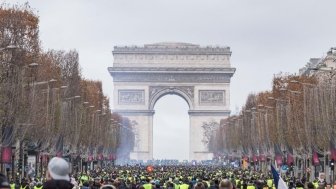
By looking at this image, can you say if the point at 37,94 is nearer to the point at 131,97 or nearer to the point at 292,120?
the point at 292,120

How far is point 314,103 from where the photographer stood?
6944 cm

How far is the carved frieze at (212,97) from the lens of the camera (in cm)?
17900

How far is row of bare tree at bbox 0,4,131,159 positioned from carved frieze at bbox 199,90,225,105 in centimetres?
A: 7602

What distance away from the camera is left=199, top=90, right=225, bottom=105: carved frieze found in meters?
179

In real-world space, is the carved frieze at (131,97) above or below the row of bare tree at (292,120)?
above

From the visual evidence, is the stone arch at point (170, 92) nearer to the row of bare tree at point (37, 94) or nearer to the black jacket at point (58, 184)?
the row of bare tree at point (37, 94)

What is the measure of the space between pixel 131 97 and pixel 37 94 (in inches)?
4613

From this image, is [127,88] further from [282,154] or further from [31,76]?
[31,76]

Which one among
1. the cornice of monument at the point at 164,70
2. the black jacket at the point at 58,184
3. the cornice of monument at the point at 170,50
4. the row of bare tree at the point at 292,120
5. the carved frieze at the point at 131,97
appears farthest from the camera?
the cornice of monument at the point at 170,50

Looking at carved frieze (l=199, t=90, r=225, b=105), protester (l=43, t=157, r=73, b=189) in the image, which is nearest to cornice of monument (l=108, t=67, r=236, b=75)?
carved frieze (l=199, t=90, r=225, b=105)

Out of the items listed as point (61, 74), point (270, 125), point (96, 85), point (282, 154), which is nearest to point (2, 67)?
point (61, 74)

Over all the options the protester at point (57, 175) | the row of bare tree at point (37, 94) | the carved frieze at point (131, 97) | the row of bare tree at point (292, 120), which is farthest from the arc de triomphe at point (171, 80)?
the protester at point (57, 175)

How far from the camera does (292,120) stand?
269 ft

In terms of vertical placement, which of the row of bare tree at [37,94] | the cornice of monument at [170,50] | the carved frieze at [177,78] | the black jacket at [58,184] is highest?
the cornice of monument at [170,50]
